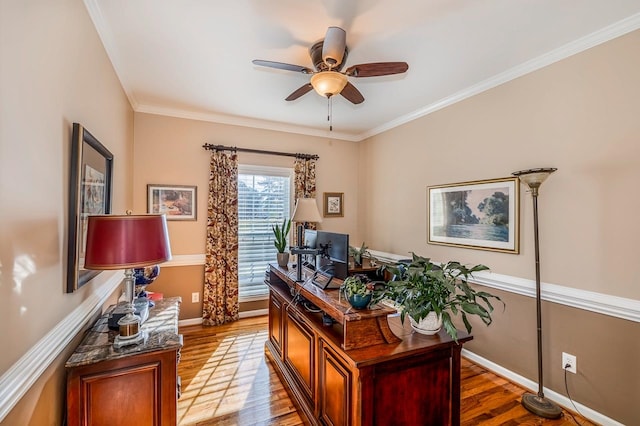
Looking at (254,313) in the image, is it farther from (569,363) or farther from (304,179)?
(569,363)

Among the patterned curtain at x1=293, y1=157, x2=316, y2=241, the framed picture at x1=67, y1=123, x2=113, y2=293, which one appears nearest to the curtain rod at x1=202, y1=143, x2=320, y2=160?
the patterned curtain at x1=293, y1=157, x2=316, y2=241

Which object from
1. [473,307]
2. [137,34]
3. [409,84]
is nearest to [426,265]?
[473,307]

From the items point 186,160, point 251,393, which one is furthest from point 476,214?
point 186,160

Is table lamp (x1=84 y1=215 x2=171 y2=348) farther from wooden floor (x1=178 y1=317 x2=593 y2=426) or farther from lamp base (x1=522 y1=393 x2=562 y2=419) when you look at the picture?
lamp base (x1=522 y1=393 x2=562 y2=419)

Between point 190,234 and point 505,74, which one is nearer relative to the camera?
point 505,74

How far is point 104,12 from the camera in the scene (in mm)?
1862

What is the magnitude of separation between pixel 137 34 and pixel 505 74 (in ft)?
10.2

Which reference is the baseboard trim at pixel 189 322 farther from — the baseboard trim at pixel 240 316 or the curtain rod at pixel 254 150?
the curtain rod at pixel 254 150

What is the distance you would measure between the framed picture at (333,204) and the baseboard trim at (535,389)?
8.35 feet

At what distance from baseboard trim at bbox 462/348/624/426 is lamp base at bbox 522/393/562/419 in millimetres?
94

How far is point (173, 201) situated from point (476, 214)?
11.7ft

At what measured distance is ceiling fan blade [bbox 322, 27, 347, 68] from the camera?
5.76 feet

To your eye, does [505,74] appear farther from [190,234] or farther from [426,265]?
[190,234]

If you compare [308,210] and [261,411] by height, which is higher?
[308,210]
